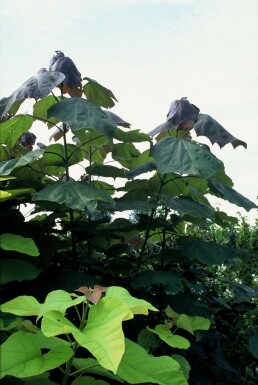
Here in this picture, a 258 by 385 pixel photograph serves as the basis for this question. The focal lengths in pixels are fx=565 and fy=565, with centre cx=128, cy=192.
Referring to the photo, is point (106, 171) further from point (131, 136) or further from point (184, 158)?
point (184, 158)

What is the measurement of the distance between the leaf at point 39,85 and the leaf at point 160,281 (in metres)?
0.84

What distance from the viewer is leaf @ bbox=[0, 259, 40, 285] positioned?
5.31ft

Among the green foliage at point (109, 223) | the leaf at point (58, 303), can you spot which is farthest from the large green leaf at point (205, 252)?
the leaf at point (58, 303)

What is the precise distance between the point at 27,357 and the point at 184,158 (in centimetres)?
133

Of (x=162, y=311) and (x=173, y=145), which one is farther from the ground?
(x=173, y=145)

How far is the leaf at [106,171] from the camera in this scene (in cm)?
262

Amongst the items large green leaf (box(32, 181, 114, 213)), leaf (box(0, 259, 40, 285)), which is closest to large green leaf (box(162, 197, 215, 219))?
large green leaf (box(32, 181, 114, 213))

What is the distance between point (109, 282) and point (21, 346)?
130cm

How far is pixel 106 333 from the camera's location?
104cm

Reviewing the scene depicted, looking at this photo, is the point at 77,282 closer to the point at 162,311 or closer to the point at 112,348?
the point at 162,311

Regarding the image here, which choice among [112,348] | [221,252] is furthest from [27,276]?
[221,252]

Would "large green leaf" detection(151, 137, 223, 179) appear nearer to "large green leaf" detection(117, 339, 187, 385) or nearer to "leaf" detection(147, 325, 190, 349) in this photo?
"leaf" detection(147, 325, 190, 349)

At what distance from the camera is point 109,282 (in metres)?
2.43

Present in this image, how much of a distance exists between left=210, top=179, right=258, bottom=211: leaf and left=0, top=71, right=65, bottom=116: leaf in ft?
2.74
